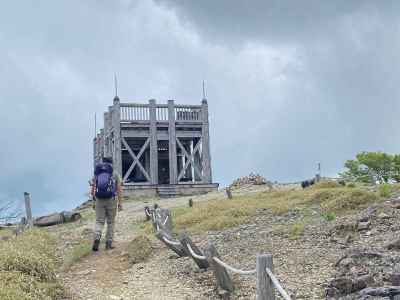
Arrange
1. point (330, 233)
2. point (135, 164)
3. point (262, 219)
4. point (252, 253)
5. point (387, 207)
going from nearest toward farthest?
point (252, 253)
point (330, 233)
point (387, 207)
point (262, 219)
point (135, 164)

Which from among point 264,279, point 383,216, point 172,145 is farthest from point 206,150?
point 264,279

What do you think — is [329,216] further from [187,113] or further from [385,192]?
[187,113]

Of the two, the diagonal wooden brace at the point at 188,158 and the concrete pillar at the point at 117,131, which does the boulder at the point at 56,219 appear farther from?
the diagonal wooden brace at the point at 188,158

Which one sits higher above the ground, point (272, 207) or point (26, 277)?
point (272, 207)

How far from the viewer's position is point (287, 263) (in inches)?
357

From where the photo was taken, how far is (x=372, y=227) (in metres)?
10.7

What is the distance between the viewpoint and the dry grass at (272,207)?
530 inches

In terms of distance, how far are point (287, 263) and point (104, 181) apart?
13.5 feet

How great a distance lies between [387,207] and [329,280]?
15.2 ft

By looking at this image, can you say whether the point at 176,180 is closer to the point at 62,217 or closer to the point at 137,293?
the point at 62,217

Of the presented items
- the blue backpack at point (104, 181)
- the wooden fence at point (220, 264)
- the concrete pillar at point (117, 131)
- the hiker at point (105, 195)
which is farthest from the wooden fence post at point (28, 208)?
the concrete pillar at point (117, 131)

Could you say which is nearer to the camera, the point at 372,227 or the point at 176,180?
the point at 372,227

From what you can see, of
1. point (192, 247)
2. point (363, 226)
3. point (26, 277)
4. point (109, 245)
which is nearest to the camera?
point (26, 277)

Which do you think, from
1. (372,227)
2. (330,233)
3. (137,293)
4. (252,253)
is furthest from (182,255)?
(372,227)
